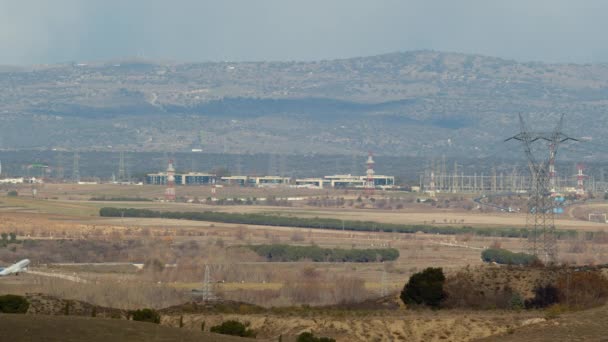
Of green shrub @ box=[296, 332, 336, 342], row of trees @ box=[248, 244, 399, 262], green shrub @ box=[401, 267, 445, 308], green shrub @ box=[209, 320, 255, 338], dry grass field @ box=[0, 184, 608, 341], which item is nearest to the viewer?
green shrub @ box=[296, 332, 336, 342]

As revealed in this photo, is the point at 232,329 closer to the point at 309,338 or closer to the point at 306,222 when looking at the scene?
the point at 309,338

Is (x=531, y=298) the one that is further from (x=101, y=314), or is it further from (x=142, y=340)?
(x=142, y=340)

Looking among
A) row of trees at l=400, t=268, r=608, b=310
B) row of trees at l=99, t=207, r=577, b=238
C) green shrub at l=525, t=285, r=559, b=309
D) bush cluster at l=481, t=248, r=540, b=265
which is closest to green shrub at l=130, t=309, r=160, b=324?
row of trees at l=400, t=268, r=608, b=310

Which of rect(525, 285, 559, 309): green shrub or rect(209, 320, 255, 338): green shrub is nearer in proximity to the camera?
rect(209, 320, 255, 338): green shrub

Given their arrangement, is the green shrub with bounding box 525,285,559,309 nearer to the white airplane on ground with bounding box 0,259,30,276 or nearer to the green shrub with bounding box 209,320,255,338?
the green shrub with bounding box 209,320,255,338

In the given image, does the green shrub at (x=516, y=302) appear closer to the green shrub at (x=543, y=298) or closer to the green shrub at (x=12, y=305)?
the green shrub at (x=543, y=298)

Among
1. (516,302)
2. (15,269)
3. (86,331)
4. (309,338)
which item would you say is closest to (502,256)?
(15,269)
